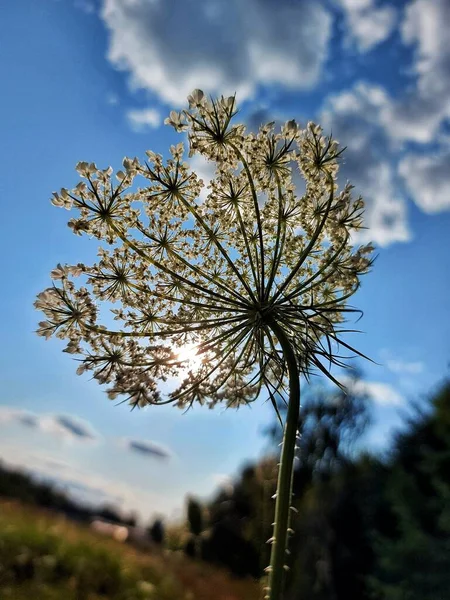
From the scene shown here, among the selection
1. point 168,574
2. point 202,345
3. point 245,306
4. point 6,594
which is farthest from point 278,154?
point 168,574

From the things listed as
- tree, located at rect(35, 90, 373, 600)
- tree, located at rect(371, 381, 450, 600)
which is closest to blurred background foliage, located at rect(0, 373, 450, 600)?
tree, located at rect(371, 381, 450, 600)

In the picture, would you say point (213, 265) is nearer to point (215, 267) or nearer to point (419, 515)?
point (215, 267)

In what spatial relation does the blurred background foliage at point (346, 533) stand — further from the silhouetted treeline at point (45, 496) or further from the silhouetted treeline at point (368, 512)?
the silhouetted treeline at point (45, 496)

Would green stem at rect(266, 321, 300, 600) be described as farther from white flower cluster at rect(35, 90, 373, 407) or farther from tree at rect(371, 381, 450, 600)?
tree at rect(371, 381, 450, 600)

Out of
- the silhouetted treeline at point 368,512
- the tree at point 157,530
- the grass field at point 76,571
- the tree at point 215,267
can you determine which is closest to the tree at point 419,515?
the silhouetted treeline at point 368,512

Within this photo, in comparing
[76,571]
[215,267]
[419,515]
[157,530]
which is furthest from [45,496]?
[215,267]
